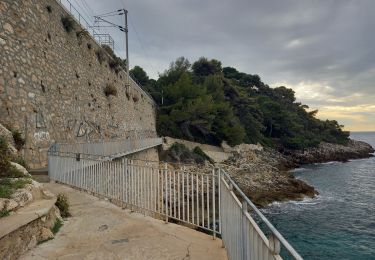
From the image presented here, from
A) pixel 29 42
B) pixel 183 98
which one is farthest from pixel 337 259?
pixel 183 98

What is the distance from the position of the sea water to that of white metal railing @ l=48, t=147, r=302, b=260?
36.2ft

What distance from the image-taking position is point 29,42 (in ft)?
43.8

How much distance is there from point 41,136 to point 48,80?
3007mm

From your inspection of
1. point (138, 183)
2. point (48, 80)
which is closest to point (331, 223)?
point (138, 183)

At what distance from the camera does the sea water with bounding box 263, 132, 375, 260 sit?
1678 centimetres

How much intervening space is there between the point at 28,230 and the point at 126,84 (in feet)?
85.1

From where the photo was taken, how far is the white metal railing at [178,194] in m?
3.17

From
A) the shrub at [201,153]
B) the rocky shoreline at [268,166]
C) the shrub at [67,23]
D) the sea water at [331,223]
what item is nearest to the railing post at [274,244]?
the rocky shoreline at [268,166]

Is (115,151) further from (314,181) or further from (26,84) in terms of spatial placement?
(314,181)

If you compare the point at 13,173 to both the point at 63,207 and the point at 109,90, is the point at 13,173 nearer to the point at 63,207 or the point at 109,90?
the point at 63,207

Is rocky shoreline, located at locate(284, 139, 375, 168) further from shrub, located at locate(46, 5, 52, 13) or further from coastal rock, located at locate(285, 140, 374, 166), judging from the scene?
shrub, located at locate(46, 5, 52, 13)

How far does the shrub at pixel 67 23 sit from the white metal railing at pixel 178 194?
30.4ft

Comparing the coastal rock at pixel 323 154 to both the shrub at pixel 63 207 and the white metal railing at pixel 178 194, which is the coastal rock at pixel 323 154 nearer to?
the white metal railing at pixel 178 194

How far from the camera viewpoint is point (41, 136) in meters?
13.2
